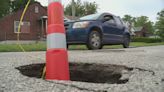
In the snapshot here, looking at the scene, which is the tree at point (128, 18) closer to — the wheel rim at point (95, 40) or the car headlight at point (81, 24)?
the wheel rim at point (95, 40)

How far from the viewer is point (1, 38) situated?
4334 centimetres

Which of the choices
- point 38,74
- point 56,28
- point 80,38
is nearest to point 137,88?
point 56,28

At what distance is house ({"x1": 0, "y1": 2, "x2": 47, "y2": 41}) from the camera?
44.8 metres

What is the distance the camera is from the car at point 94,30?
13084mm

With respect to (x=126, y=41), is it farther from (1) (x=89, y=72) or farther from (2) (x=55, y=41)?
(2) (x=55, y=41)

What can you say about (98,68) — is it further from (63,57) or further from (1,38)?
(1,38)

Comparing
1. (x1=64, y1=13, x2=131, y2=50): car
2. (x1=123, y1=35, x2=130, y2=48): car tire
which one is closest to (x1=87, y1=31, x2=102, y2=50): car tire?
(x1=64, y1=13, x2=131, y2=50): car

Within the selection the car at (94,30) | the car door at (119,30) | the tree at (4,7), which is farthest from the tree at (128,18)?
the car at (94,30)

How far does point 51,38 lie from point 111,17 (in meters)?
10.5

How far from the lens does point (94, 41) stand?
13.3 metres

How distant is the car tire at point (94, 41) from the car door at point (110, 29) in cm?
61

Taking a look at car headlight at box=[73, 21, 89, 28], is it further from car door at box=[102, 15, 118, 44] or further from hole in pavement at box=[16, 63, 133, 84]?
hole in pavement at box=[16, 63, 133, 84]

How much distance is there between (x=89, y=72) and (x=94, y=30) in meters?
7.75

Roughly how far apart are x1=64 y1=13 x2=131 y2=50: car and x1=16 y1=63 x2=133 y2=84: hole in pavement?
22.0 ft
